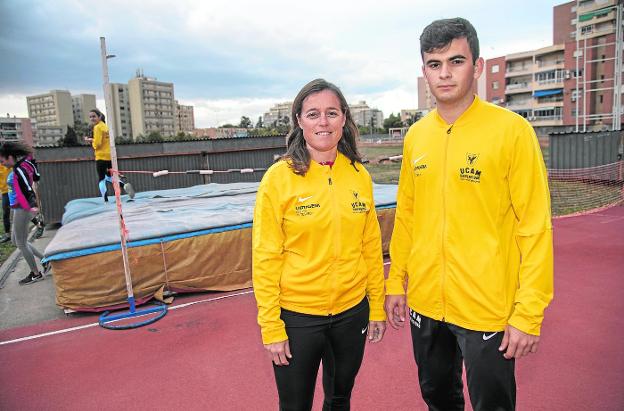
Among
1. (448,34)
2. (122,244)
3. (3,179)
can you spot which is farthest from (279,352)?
(3,179)

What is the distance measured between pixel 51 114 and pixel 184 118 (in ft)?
140

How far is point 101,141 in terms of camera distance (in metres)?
8.78

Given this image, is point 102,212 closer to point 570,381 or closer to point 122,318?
point 122,318

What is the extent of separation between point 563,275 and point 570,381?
9.96 feet

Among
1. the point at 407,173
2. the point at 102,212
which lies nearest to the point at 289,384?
the point at 407,173

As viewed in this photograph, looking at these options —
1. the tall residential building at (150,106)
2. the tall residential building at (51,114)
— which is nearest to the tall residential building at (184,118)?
the tall residential building at (150,106)

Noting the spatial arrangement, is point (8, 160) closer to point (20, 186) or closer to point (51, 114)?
point (20, 186)

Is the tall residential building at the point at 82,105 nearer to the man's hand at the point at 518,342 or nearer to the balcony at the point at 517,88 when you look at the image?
the balcony at the point at 517,88

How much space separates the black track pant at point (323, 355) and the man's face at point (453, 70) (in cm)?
113

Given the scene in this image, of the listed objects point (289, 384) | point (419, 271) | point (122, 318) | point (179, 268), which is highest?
point (419, 271)

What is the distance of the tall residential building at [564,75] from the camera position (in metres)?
45.2

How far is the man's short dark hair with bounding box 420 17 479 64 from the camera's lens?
1868mm

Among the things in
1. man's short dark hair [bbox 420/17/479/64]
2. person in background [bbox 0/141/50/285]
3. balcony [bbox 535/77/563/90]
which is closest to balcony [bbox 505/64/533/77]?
balcony [bbox 535/77/563/90]

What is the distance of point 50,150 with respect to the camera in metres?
12.1
